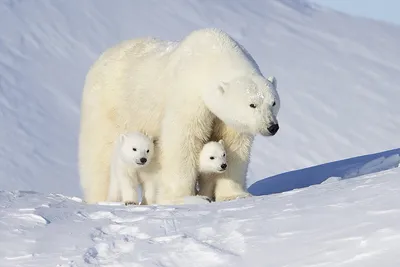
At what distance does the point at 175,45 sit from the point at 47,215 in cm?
228

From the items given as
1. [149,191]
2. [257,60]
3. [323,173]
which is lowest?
[149,191]

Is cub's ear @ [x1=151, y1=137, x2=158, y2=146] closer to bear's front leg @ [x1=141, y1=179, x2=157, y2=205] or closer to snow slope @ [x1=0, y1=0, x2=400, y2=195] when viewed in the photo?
bear's front leg @ [x1=141, y1=179, x2=157, y2=205]

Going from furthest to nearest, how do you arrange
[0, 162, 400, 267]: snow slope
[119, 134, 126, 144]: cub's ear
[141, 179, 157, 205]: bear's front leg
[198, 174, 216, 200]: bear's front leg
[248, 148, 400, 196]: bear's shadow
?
1. [248, 148, 400, 196]: bear's shadow
2. [141, 179, 157, 205]: bear's front leg
3. [119, 134, 126, 144]: cub's ear
4. [198, 174, 216, 200]: bear's front leg
5. [0, 162, 400, 267]: snow slope

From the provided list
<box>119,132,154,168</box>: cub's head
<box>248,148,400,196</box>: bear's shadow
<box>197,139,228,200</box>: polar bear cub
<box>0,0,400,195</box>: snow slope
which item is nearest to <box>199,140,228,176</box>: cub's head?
<box>197,139,228,200</box>: polar bear cub

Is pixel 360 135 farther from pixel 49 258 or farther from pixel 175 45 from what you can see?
pixel 49 258

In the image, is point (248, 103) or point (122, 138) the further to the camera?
point (122, 138)

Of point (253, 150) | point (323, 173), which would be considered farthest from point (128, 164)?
point (253, 150)

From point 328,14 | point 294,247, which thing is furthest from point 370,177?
point 328,14

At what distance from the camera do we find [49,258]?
3637 mm

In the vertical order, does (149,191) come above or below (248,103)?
above

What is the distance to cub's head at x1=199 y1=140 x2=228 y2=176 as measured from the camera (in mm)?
5742

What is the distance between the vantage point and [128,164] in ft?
20.7

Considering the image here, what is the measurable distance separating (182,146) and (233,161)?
41cm

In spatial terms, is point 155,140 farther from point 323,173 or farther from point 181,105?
point 323,173
